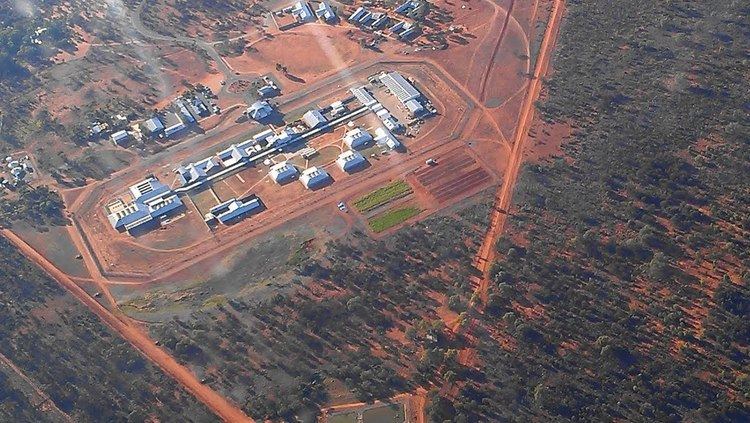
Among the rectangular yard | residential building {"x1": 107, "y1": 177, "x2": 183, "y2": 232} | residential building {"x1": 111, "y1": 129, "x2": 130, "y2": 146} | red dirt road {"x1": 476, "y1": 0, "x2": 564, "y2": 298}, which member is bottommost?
red dirt road {"x1": 476, "y1": 0, "x2": 564, "y2": 298}

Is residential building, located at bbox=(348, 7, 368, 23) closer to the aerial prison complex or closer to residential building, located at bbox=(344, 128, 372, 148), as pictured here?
the aerial prison complex

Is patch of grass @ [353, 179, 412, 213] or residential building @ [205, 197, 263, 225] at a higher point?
residential building @ [205, 197, 263, 225]

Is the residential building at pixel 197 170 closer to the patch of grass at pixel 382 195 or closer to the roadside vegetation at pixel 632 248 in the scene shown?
the patch of grass at pixel 382 195

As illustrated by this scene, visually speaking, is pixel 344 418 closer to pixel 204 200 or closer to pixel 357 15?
pixel 204 200

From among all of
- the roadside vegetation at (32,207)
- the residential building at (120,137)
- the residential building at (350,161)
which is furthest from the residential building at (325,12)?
the roadside vegetation at (32,207)

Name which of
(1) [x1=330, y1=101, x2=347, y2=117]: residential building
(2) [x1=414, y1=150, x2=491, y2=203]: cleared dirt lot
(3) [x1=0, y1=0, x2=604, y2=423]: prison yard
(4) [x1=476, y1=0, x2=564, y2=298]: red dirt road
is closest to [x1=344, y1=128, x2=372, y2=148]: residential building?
(3) [x1=0, y1=0, x2=604, y2=423]: prison yard
